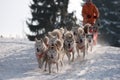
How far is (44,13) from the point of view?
3797 cm

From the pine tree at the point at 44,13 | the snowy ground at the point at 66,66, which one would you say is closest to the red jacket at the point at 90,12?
the snowy ground at the point at 66,66

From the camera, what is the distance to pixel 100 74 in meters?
15.8

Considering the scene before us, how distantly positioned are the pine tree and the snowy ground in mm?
15565

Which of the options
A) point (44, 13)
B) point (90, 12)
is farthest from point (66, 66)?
point (44, 13)

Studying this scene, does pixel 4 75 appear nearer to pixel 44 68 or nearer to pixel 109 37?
pixel 44 68

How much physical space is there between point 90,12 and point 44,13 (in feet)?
51.8

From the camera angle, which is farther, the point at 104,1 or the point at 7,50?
the point at 104,1

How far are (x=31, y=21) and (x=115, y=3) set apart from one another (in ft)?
24.1

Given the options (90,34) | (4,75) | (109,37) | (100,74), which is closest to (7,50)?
(90,34)

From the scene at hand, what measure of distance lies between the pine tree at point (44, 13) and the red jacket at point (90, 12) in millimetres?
14850

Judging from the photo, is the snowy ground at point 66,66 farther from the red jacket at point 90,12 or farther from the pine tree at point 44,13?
the pine tree at point 44,13

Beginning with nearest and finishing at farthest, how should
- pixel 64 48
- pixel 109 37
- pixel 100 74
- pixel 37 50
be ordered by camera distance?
pixel 100 74
pixel 37 50
pixel 64 48
pixel 109 37

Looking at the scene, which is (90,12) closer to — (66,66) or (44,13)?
(66,66)

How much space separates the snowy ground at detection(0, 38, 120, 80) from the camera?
1553 cm
